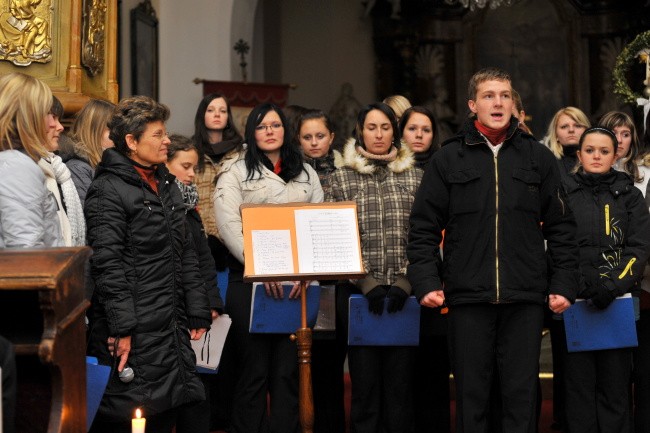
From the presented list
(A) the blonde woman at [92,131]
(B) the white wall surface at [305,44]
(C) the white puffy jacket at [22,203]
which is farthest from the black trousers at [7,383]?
(B) the white wall surface at [305,44]

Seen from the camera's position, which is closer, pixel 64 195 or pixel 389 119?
pixel 64 195

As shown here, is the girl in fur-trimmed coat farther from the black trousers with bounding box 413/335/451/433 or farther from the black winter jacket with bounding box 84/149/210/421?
the black winter jacket with bounding box 84/149/210/421

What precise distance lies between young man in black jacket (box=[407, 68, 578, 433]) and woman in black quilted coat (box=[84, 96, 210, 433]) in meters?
1.06

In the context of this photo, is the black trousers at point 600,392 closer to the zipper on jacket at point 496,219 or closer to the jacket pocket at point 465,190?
the zipper on jacket at point 496,219

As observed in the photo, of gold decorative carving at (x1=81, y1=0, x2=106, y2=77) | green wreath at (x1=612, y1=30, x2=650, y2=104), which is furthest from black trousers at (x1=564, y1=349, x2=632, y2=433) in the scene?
green wreath at (x1=612, y1=30, x2=650, y2=104)

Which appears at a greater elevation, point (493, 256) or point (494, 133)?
point (494, 133)

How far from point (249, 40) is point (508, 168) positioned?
7.53m

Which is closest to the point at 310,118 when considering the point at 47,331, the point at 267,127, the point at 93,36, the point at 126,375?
the point at 267,127

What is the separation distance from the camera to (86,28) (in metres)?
7.42

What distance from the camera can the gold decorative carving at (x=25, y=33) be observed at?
277 inches

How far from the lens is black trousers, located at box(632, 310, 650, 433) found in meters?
5.84

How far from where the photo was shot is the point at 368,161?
584 cm

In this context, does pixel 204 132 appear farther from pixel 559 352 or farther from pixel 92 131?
pixel 559 352

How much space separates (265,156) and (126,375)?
1.85m
